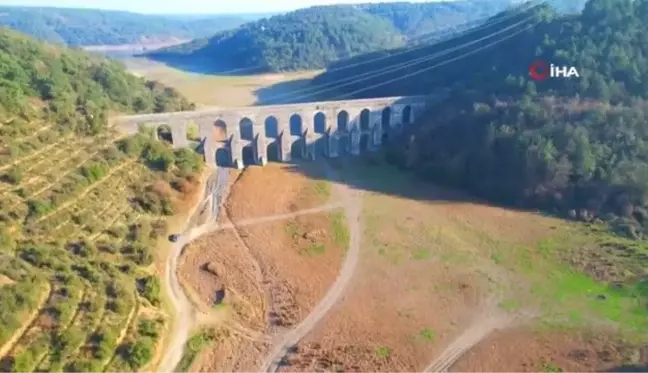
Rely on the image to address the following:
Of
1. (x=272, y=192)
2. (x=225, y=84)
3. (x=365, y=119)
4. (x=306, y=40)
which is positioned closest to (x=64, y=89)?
(x=272, y=192)

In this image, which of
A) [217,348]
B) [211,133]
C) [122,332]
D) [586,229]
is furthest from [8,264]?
[586,229]

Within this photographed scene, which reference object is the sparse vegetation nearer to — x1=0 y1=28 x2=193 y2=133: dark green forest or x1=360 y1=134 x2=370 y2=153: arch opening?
x1=0 y1=28 x2=193 y2=133: dark green forest

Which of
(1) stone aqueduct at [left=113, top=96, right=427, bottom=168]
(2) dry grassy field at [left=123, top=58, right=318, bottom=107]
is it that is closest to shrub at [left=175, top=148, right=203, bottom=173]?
(1) stone aqueduct at [left=113, top=96, right=427, bottom=168]

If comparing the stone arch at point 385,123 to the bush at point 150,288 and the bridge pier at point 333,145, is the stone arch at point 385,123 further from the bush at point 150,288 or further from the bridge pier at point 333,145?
the bush at point 150,288

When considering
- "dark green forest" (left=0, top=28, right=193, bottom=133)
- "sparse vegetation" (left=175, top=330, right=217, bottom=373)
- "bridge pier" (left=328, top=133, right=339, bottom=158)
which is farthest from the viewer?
"bridge pier" (left=328, top=133, right=339, bottom=158)

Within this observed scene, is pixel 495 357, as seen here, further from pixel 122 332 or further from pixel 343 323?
pixel 122 332

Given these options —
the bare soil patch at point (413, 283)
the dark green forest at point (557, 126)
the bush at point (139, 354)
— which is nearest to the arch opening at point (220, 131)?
the bare soil patch at point (413, 283)
